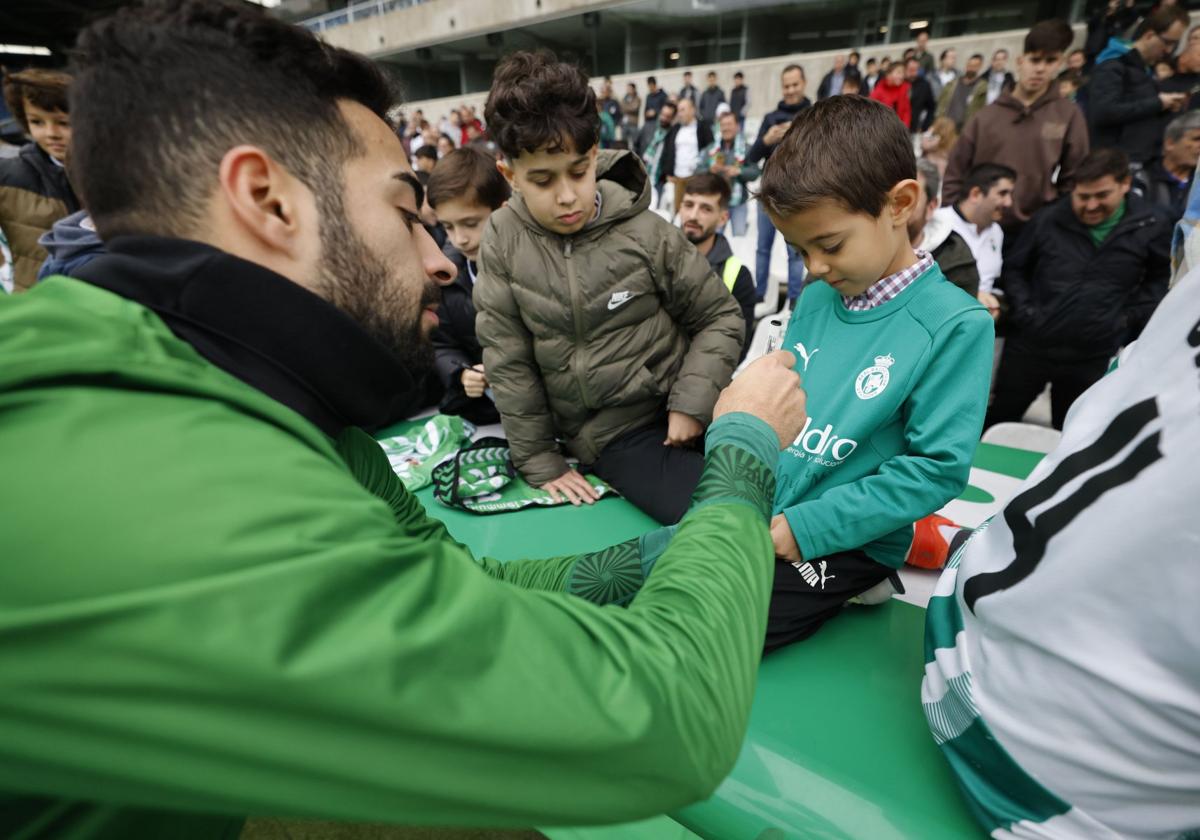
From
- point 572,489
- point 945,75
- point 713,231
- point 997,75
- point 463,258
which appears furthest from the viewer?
point 945,75

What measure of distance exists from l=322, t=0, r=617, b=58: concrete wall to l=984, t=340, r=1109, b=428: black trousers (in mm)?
18728

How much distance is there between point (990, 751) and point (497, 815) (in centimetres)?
84

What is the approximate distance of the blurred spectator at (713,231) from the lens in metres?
3.42

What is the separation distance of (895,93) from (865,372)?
9977 millimetres

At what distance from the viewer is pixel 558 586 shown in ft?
4.47

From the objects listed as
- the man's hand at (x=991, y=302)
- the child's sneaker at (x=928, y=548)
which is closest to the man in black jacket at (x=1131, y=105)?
the man's hand at (x=991, y=302)

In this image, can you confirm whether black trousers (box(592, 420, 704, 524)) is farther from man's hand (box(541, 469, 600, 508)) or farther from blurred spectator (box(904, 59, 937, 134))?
blurred spectator (box(904, 59, 937, 134))

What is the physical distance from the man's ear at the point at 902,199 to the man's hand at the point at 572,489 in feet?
4.63

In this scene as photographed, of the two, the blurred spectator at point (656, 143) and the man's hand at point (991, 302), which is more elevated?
the blurred spectator at point (656, 143)

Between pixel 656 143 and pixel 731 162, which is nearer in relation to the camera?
pixel 731 162

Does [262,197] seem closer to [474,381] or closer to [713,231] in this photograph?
[474,381]

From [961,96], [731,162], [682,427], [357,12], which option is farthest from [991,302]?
[357,12]

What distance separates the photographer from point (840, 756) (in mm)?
1248

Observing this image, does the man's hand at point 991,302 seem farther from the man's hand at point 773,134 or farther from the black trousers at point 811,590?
the man's hand at point 773,134
